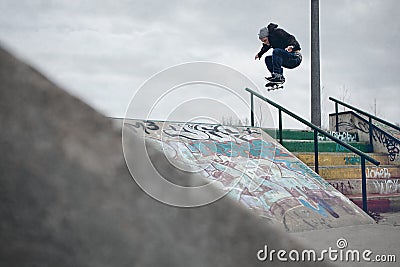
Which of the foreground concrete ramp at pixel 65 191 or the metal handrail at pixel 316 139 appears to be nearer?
the foreground concrete ramp at pixel 65 191

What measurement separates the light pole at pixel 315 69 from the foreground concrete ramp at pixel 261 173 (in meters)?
3.49

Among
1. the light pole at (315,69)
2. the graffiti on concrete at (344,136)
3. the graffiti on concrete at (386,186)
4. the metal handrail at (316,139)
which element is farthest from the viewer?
the light pole at (315,69)

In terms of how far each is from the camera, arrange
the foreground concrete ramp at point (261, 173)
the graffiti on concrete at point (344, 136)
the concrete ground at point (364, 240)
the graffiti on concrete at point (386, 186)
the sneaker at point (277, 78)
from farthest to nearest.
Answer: the sneaker at point (277, 78) < the graffiti on concrete at point (344, 136) < the graffiti on concrete at point (386, 186) < the foreground concrete ramp at point (261, 173) < the concrete ground at point (364, 240)

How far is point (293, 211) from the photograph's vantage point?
5.11m

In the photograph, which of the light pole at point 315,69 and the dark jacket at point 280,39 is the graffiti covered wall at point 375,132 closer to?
the light pole at point 315,69

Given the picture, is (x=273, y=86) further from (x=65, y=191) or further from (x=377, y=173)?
(x=65, y=191)

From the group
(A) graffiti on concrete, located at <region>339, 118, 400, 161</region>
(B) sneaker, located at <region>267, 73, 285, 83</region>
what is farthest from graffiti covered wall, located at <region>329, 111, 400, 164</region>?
(B) sneaker, located at <region>267, 73, 285, 83</region>

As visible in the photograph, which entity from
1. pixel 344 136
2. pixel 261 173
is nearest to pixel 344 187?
pixel 261 173

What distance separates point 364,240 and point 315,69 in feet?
24.0

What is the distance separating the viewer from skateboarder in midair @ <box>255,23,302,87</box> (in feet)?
32.7

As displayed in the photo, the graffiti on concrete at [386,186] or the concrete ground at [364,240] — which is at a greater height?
the graffiti on concrete at [386,186]

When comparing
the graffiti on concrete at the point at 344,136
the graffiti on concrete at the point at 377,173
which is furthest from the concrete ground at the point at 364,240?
the graffiti on concrete at the point at 344,136

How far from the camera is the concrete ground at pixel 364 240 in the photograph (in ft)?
12.2

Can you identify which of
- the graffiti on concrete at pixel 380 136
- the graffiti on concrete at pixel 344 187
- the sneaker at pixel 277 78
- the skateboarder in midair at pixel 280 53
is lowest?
the graffiti on concrete at pixel 344 187
